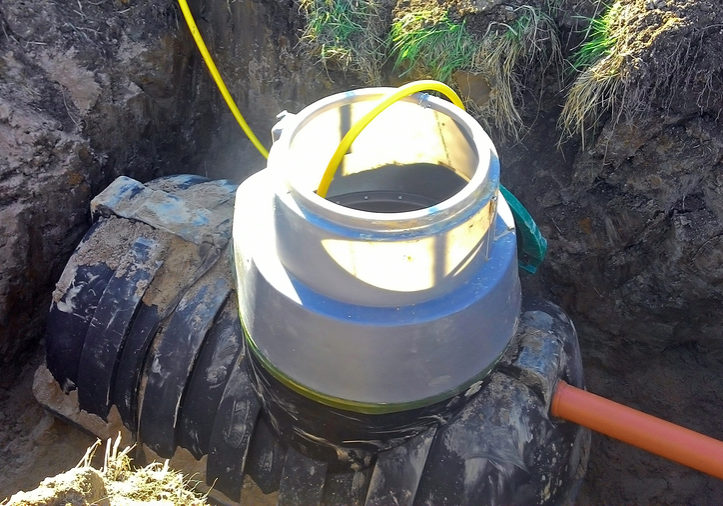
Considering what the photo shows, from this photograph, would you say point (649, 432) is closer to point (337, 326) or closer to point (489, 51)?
point (337, 326)

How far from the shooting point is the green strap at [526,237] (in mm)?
1830

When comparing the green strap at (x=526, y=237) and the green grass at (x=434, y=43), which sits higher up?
the green grass at (x=434, y=43)

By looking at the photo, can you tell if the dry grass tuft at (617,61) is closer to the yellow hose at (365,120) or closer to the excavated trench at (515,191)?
the excavated trench at (515,191)

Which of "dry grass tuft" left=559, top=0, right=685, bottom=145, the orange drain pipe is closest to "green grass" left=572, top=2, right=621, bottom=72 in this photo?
"dry grass tuft" left=559, top=0, right=685, bottom=145

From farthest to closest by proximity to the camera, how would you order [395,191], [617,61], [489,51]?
[489,51] < [617,61] < [395,191]

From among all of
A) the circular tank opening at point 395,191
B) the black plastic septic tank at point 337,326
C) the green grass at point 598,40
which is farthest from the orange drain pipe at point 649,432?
the green grass at point 598,40

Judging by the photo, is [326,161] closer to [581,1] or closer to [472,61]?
[472,61]

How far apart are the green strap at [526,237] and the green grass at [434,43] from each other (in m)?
0.58

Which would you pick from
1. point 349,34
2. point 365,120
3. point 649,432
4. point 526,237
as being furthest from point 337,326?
point 349,34

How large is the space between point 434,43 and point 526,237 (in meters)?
0.79

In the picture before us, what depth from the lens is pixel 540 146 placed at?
2.43 m

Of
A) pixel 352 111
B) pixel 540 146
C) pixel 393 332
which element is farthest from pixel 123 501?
pixel 540 146

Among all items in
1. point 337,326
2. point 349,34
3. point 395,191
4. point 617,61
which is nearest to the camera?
point 337,326

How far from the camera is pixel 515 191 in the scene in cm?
247
